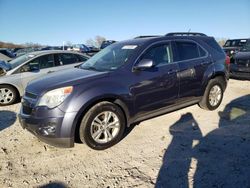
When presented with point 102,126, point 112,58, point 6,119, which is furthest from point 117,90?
point 6,119

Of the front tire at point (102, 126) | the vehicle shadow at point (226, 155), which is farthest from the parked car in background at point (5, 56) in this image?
the vehicle shadow at point (226, 155)

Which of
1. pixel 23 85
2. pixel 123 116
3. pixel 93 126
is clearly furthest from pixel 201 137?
pixel 23 85

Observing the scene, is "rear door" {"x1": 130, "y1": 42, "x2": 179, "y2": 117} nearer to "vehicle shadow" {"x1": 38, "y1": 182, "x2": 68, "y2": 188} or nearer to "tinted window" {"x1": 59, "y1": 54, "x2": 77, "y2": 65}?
"vehicle shadow" {"x1": 38, "y1": 182, "x2": 68, "y2": 188}

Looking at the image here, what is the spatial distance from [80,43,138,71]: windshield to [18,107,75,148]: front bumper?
1236 millimetres

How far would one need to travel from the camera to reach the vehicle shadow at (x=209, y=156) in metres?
2.89

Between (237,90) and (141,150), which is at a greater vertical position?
(237,90)

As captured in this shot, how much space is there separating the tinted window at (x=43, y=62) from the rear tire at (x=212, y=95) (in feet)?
15.1

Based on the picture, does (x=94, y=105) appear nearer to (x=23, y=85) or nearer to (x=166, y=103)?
(x=166, y=103)

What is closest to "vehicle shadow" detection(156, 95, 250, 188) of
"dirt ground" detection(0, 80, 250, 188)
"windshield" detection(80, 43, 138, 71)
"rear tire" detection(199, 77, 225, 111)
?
"dirt ground" detection(0, 80, 250, 188)

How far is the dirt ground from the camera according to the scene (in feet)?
9.77

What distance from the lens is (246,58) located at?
880 centimetres

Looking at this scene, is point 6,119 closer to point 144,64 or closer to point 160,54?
point 144,64

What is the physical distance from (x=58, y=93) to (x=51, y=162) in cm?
105

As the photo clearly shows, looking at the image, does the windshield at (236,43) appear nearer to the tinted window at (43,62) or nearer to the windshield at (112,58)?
the tinted window at (43,62)
